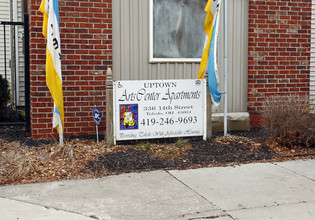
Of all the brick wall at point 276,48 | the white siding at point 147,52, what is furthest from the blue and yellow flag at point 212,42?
the brick wall at point 276,48

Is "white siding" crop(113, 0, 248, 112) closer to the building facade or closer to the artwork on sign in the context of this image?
the building facade

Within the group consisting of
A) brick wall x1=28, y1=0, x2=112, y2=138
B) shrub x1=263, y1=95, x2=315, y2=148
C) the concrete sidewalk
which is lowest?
the concrete sidewalk

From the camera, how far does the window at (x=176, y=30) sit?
7539 mm

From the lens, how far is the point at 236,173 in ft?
17.5

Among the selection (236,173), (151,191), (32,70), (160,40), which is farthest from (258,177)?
(32,70)

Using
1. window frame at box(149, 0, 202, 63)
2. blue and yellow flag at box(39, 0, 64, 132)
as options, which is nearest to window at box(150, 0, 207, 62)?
window frame at box(149, 0, 202, 63)

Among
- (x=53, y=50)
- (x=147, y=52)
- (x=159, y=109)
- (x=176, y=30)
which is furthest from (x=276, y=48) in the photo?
(x=53, y=50)

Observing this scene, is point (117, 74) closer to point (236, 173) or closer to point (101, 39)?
point (101, 39)

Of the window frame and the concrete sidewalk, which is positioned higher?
the window frame

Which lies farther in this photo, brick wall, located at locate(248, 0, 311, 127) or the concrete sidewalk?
brick wall, located at locate(248, 0, 311, 127)

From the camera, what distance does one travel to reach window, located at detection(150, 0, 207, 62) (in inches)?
297

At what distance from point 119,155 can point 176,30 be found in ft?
9.84

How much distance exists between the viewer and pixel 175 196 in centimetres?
443

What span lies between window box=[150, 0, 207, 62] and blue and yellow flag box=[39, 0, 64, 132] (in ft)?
6.59
